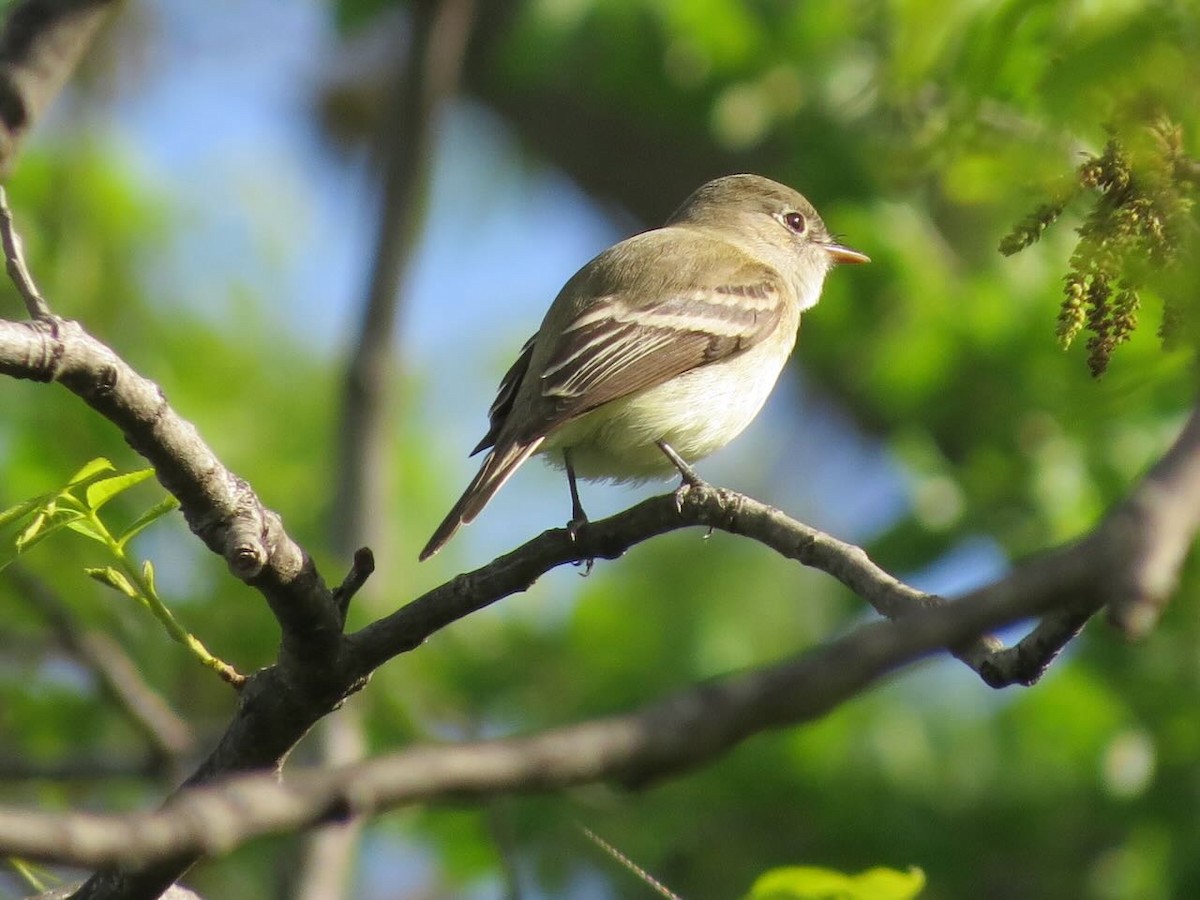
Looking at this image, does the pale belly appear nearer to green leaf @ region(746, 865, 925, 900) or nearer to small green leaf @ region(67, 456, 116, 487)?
small green leaf @ region(67, 456, 116, 487)

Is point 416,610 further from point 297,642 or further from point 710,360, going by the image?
point 710,360

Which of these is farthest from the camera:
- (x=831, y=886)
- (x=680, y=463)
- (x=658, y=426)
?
(x=658, y=426)

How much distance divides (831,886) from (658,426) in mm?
3001

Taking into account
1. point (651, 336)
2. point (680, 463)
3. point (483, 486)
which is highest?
A: point (651, 336)

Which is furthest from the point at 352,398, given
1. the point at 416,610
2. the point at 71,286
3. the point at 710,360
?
the point at 416,610

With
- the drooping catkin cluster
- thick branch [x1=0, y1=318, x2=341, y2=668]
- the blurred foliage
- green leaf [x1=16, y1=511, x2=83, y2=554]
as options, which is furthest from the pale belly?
green leaf [x1=16, y1=511, x2=83, y2=554]

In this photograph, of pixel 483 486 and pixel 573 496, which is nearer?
pixel 483 486

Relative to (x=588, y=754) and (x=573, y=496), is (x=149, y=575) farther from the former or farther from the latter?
(x=573, y=496)

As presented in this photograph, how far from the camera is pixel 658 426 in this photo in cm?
499

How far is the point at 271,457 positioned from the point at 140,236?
1359 millimetres

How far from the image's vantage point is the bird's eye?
699 centimetres

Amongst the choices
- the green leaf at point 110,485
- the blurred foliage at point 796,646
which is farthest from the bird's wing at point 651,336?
the green leaf at point 110,485

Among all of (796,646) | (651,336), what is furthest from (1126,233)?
(796,646)

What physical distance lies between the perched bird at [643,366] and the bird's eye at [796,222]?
2.47 ft
